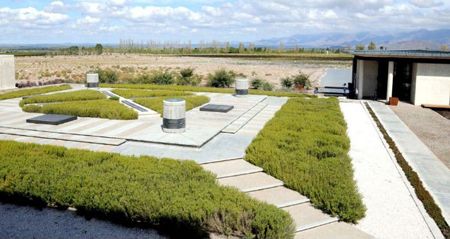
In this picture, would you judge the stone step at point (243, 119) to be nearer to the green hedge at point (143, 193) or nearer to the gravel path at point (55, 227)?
the green hedge at point (143, 193)

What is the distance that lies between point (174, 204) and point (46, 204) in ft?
9.02

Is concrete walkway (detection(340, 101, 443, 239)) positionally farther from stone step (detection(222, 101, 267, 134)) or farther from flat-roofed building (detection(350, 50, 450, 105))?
flat-roofed building (detection(350, 50, 450, 105))

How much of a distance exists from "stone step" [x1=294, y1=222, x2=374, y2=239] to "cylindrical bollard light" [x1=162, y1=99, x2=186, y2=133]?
6415 millimetres

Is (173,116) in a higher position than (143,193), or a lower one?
higher

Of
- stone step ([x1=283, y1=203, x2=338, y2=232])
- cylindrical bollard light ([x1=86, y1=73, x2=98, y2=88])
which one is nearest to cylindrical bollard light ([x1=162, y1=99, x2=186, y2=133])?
stone step ([x1=283, y1=203, x2=338, y2=232])

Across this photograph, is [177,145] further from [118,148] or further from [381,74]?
[381,74]

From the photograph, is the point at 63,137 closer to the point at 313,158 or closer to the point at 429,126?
the point at 313,158

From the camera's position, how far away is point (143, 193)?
22.8 ft

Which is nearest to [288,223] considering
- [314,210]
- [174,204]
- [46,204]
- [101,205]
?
[314,210]

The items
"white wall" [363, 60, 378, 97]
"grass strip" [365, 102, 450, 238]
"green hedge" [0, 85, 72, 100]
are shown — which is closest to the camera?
"grass strip" [365, 102, 450, 238]

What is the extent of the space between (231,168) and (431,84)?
52.7ft

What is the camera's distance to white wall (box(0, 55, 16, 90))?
22750 mm

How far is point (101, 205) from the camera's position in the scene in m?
6.79

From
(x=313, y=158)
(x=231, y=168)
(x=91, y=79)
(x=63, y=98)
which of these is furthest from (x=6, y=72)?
(x=313, y=158)
